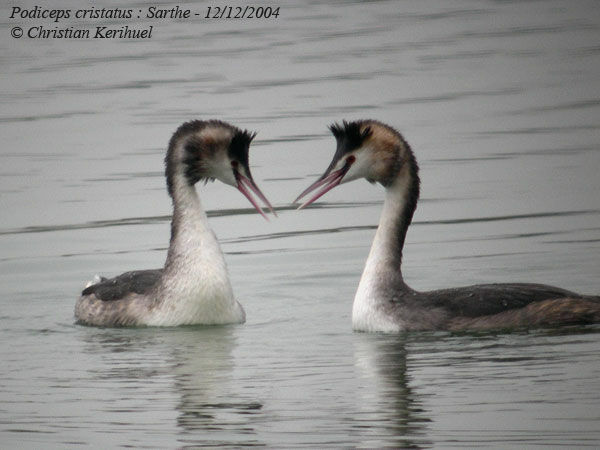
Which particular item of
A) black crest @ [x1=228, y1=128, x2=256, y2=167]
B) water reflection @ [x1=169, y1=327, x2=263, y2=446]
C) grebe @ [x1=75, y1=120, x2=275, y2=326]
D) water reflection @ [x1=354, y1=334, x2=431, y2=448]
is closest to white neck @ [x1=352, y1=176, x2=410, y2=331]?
water reflection @ [x1=354, y1=334, x2=431, y2=448]

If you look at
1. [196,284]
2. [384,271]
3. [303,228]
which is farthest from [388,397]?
[303,228]

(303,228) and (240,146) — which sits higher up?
(240,146)

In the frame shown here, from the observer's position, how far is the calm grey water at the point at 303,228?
42.1ft

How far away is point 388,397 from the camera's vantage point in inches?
520

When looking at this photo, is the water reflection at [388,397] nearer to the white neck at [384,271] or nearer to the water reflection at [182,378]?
the white neck at [384,271]

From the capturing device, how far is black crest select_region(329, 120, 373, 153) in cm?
1559

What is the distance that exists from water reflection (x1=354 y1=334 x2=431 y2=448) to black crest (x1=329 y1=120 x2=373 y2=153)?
1.74 m

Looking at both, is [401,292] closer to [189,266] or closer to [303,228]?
[189,266]

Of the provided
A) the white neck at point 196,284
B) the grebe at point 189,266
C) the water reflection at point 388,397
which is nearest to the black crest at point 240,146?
the grebe at point 189,266

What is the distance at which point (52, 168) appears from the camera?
25.9 m

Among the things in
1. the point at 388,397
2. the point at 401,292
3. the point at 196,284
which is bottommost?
the point at 388,397

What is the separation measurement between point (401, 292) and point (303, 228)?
6026 mm

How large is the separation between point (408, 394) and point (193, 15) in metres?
34.7

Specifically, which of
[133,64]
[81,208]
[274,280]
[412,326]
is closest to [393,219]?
[412,326]
